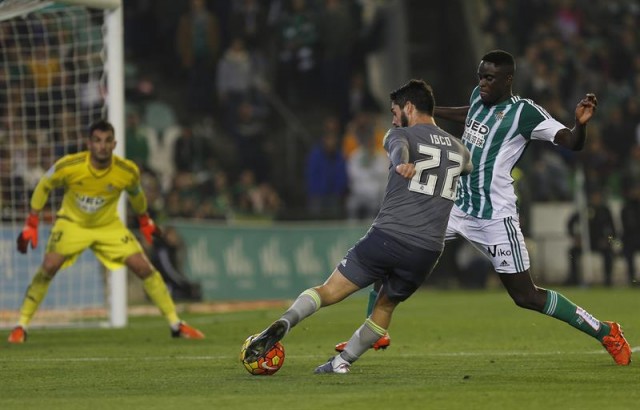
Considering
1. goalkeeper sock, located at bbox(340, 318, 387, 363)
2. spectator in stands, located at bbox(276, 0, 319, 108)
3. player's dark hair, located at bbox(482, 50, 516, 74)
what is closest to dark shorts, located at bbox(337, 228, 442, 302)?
goalkeeper sock, located at bbox(340, 318, 387, 363)

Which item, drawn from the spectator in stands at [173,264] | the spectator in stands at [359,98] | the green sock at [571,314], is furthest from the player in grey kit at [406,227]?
the spectator in stands at [359,98]

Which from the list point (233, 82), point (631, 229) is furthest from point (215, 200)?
point (631, 229)

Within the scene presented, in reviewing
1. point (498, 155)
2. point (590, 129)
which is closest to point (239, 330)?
point (498, 155)

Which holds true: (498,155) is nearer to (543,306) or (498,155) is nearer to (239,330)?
(543,306)

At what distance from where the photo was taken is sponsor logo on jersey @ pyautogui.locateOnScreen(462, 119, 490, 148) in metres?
10.4

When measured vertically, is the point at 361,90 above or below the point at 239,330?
above

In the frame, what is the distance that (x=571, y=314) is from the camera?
10.3 metres

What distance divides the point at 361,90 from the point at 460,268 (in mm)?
3600

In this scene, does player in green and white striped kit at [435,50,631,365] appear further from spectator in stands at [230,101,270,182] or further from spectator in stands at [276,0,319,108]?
spectator in stands at [276,0,319,108]

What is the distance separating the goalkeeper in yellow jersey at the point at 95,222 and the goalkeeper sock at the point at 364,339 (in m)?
4.47

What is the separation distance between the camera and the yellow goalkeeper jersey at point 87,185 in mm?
13656

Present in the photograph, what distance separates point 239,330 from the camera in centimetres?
1505

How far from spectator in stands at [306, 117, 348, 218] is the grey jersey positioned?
539 inches

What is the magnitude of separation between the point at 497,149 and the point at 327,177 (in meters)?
13.1
